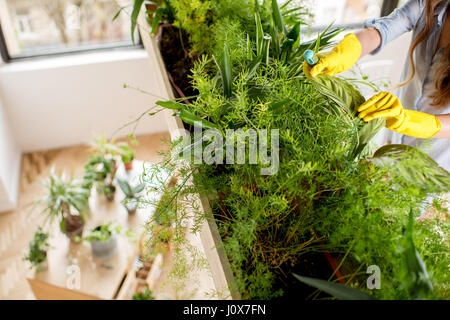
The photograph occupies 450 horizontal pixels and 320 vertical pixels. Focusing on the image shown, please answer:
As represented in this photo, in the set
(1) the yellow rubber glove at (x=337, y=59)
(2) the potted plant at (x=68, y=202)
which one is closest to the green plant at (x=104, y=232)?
(2) the potted plant at (x=68, y=202)

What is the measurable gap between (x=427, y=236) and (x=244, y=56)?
1.91 ft

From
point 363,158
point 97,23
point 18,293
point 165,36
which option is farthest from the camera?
point 97,23

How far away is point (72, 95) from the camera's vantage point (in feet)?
9.07

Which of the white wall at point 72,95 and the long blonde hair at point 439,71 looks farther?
the white wall at point 72,95

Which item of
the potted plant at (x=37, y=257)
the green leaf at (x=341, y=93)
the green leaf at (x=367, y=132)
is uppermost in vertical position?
the green leaf at (x=341, y=93)

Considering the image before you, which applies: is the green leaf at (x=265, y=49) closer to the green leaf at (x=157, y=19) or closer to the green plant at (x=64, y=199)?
the green leaf at (x=157, y=19)

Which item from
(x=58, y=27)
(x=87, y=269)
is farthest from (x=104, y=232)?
(x=58, y=27)

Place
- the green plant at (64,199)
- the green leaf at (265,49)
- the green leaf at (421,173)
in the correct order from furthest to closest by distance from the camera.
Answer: the green plant at (64,199), the green leaf at (265,49), the green leaf at (421,173)

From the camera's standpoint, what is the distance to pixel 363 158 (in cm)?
A: 74

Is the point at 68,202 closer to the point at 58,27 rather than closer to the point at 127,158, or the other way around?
the point at 127,158

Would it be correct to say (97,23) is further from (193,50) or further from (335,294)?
(335,294)

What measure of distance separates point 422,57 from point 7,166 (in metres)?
2.66

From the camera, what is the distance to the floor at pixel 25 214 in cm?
214

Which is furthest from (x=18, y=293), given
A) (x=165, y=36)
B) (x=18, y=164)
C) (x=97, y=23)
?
(x=97, y=23)
